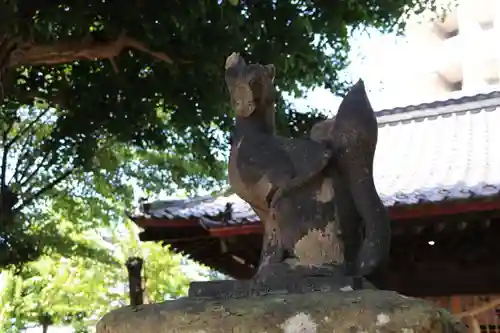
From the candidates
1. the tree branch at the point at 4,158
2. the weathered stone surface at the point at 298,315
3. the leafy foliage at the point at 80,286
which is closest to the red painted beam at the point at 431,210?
the weathered stone surface at the point at 298,315

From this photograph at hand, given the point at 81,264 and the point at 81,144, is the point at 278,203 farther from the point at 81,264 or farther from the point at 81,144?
the point at 81,264

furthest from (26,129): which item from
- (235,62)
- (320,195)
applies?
(320,195)

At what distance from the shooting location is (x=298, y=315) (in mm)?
1852

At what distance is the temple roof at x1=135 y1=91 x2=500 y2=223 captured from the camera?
4.77 meters

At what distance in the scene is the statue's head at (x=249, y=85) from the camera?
2459 mm

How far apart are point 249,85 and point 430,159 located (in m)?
4.86

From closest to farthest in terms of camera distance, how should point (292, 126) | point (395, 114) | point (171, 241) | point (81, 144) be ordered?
point (171, 241), point (292, 126), point (81, 144), point (395, 114)

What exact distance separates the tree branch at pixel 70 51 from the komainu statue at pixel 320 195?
3.15 meters

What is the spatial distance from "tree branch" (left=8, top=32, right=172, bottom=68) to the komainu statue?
10.3 ft

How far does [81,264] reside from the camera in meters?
13.9

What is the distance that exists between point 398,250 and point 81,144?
380 centimetres

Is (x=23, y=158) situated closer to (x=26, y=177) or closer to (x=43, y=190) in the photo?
(x=26, y=177)

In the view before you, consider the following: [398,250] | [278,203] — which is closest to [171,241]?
[398,250]

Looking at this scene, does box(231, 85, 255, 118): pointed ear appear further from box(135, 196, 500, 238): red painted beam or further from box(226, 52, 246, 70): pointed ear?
box(135, 196, 500, 238): red painted beam
